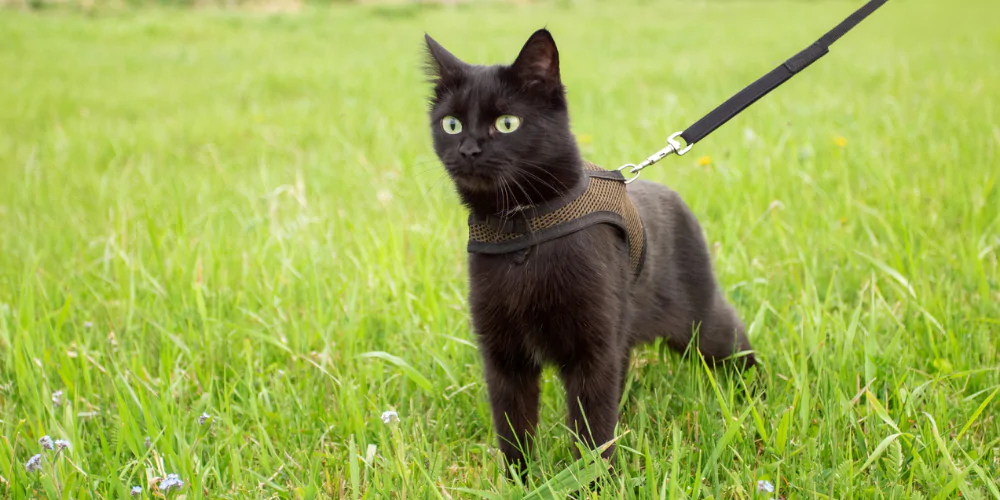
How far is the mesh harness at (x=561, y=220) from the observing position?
1.73 metres

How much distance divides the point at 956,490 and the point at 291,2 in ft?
69.5

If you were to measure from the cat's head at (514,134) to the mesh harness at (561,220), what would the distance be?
0.04m

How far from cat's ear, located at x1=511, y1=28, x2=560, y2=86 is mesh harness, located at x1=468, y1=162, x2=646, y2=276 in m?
0.26

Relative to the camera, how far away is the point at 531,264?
1733 millimetres

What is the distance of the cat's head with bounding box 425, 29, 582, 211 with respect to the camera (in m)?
1.72

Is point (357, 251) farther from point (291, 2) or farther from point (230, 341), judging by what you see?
point (291, 2)

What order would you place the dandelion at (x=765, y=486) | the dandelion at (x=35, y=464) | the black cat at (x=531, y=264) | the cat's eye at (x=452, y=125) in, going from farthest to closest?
1. the cat's eye at (x=452, y=125)
2. the black cat at (x=531, y=264)
3. the dandelion at (x=35, y=464)
4. the dandelion at (x=765, y=486)

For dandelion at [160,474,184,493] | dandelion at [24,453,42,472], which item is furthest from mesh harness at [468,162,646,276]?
dandelion at [24,453,42,472]

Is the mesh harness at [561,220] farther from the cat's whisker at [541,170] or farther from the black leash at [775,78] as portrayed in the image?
the black leash at [775,78]

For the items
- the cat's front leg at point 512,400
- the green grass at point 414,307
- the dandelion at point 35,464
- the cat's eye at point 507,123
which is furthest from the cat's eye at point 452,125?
the dandelion at point 35,464

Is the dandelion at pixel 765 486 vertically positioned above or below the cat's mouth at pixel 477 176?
below

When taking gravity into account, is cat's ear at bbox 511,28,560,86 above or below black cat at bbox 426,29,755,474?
above

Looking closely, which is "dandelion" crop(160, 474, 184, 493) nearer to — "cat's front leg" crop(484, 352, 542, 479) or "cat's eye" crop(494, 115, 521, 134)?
"cat's front leg" crop(484, 352, 542, 479)

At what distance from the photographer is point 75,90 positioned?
7641mm
